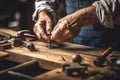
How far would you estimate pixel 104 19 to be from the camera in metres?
2.37

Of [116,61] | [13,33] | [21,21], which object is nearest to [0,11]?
[21,21]

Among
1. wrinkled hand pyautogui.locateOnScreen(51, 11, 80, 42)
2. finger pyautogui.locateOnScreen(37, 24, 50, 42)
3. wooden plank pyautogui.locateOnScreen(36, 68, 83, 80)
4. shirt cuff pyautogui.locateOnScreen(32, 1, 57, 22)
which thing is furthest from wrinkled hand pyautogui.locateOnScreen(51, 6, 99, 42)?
wooden plank pyautogui.locateOnScreen(36, 68, 83, 80)

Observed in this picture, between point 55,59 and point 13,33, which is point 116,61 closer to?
point 55,59

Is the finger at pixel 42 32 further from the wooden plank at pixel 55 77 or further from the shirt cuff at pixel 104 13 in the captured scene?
the wooden plank at pixel 55 77

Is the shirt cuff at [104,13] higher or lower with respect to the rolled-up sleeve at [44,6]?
lower

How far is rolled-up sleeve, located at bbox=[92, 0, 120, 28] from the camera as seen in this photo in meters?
2.36

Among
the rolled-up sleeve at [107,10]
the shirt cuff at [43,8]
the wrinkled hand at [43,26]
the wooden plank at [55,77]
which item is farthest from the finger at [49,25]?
the wooden plank at [55,77]

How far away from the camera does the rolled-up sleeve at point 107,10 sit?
2.36 m

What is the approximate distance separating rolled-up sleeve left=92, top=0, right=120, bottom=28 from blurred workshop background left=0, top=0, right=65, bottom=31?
3.70 meters

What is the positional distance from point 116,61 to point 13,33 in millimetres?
1447

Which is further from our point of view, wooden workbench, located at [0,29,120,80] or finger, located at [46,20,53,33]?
finger, located at [46,20,53,33]

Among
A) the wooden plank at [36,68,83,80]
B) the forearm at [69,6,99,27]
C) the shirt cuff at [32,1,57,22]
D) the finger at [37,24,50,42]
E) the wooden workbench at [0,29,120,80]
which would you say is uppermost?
the shirt cuff at [32,1,57,22]

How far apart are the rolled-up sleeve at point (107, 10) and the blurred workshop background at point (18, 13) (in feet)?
12.1

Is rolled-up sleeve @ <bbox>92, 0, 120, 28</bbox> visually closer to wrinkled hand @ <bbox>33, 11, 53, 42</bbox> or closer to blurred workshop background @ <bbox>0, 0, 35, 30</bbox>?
wrinkled hand @ <bbox>33, 11, 53, 42</bbox>
